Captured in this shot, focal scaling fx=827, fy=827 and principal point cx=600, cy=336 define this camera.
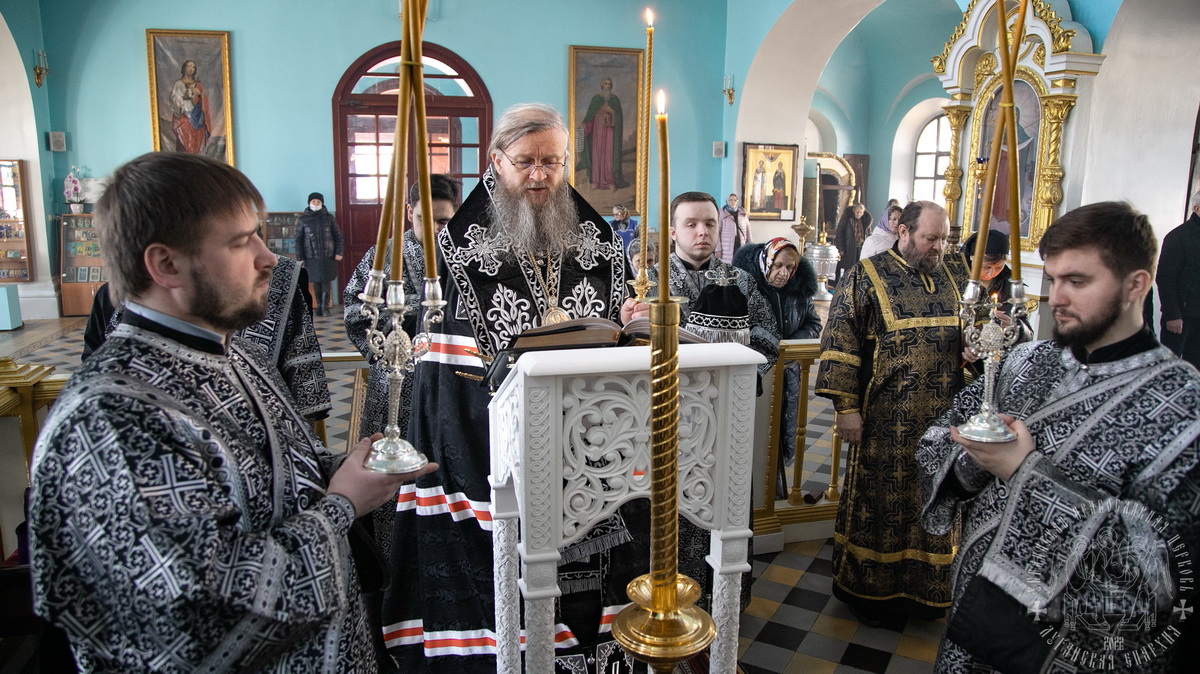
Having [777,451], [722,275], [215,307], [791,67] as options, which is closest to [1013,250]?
[215,307]

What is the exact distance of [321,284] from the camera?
10.9 meters

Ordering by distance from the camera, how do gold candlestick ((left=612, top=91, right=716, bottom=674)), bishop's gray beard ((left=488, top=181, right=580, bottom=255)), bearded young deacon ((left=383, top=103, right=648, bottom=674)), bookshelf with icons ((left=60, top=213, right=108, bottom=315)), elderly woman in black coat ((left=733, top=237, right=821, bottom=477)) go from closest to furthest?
gold candlestick ((left=612, top=91, right=716, bottom=674)) < bearded young deacon ((left=383, top=103, right=648, bottom=674)) < bishop's gray beard ((left=488, top=181, right=580, bottom=255)) < elderly woman in black coat ((left=733, top=237, right=821, bottom=477)) < bookshelf with icons ((left=60, top=213, right=108, bottom=315))

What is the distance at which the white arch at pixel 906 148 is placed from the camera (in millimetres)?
16391

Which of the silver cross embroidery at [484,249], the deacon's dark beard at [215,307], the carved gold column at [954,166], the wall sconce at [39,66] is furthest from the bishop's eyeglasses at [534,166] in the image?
the wall sconce at [39,66]

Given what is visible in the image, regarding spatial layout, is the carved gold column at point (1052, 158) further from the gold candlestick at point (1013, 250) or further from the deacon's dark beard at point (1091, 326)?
the gold candlestick at point (1013, 250)

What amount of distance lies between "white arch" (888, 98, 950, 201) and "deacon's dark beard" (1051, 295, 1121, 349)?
1613cm

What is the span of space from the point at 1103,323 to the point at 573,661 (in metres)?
1.61

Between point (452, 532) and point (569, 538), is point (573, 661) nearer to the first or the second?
point (452, 532)

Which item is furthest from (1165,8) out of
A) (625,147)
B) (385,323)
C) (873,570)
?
(625,147)

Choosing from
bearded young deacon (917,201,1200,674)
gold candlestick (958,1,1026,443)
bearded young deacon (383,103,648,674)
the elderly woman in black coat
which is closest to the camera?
gold candlestick (958,1,1026,443)

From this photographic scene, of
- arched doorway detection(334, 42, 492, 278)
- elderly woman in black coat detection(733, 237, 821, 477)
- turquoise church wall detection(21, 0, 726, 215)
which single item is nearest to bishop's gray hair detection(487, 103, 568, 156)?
elderly woman in black coat detection(733, 237, 821, 477)

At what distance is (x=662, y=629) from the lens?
937 millimetres

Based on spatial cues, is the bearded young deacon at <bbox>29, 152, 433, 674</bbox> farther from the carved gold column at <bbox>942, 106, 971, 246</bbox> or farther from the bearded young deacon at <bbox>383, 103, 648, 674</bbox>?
the carved gold column at <bbox>942, 106, 971, 246</bbox>

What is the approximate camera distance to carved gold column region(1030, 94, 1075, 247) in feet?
16.8
